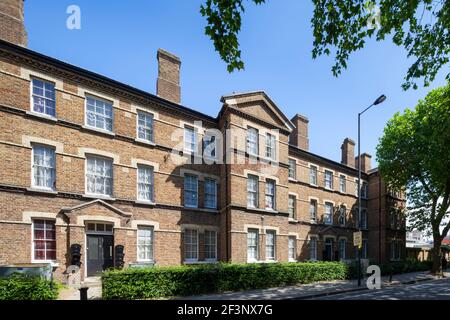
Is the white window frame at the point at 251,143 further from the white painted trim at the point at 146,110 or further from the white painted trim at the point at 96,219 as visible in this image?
the white painted trim at the point at 96,219

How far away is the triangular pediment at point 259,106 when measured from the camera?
21953mm

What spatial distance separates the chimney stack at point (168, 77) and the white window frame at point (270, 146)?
6.58m

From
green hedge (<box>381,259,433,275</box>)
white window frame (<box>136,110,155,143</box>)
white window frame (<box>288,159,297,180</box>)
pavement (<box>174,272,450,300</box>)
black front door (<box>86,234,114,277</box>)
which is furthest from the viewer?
white window frame (<box>288,159,297,180</box>)

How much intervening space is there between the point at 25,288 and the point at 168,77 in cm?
1403

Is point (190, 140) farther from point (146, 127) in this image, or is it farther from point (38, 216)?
point (38, 216)

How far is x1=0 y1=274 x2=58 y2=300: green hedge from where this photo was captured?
409 inches

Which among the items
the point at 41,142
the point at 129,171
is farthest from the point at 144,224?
the point at 41,142

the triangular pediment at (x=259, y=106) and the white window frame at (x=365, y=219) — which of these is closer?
the triangular pediment at (x=259, y=106)

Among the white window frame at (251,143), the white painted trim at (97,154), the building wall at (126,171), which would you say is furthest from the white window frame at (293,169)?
the white painted trim at (97,154)

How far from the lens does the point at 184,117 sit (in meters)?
21.1

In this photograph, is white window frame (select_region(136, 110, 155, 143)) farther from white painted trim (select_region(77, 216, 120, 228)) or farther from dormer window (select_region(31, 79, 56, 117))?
white painted trim (select_region(77, 216, 120, 228))

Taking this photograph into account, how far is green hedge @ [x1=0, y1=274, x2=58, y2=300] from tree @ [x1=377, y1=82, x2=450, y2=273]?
24.7 metres

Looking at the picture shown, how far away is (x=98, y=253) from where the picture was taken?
55.1 feet

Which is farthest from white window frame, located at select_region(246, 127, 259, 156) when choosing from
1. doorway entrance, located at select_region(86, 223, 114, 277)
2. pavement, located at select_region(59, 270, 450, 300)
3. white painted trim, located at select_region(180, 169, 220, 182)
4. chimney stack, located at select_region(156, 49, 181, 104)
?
doorway entrance, located at select_region(86, 223, 114, 277)
